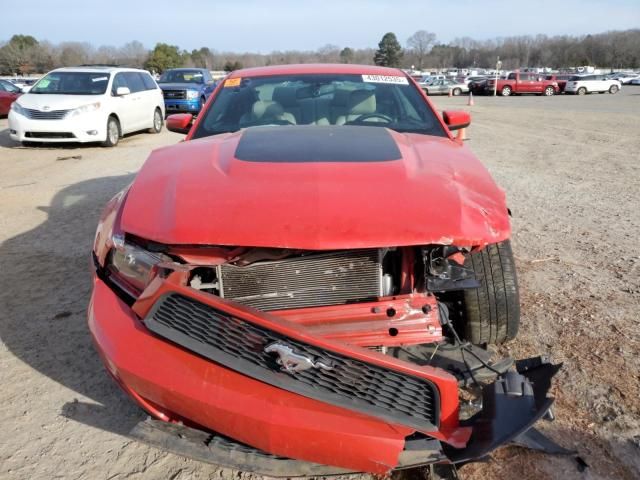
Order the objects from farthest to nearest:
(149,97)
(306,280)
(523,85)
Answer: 1. (523,85)
2. (149,97)
3. (306,280)

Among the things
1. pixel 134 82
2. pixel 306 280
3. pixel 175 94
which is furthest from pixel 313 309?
pixel 175 94

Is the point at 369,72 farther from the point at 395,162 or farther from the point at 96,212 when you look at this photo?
the point at 96,212

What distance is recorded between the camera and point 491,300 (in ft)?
8.44

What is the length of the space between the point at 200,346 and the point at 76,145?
36.1 ft

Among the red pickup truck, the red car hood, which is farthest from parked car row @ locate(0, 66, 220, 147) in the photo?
the red pickup truck

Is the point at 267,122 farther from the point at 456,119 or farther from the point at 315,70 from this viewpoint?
the point at 456,119

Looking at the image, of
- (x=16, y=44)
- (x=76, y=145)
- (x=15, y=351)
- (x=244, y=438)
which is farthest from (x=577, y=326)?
(x=16, y=44)

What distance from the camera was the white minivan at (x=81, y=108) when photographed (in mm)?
10547

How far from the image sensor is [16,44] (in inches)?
2454

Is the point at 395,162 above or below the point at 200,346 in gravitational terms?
above

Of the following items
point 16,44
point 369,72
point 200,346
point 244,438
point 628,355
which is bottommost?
point 628,355

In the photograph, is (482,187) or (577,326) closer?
(482,187)

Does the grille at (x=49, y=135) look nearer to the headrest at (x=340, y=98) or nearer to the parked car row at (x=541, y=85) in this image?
the headrest at (x=340, y=98)

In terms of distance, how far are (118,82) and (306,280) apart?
37.9ft
